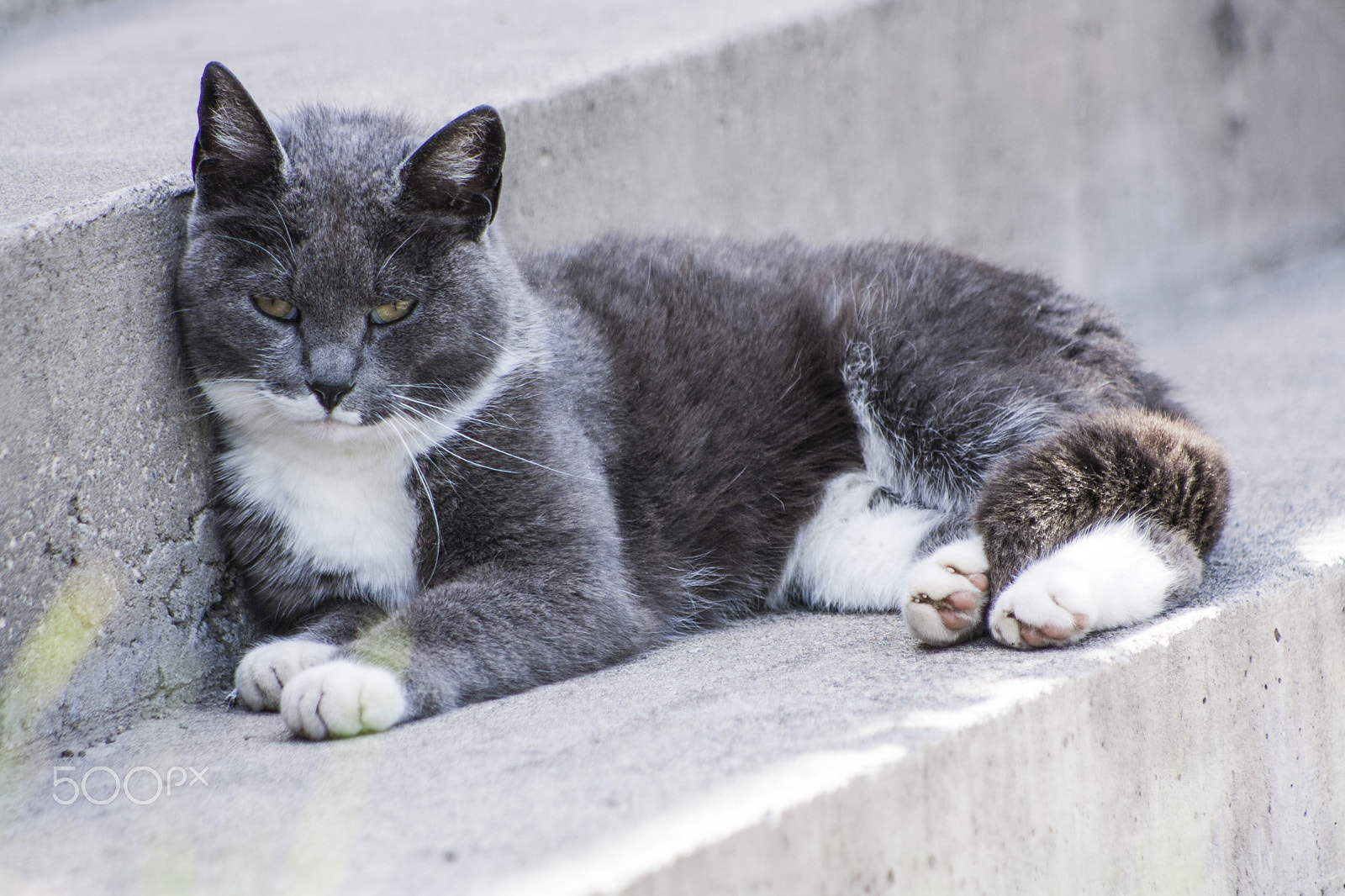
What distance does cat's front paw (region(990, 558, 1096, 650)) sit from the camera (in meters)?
2.23

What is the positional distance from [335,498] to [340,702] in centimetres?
60

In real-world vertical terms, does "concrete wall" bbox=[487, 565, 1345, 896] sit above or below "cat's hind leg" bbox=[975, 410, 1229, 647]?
below

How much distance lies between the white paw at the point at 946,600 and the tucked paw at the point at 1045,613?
0.25ft

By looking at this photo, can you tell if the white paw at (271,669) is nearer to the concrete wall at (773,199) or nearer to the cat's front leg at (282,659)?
the cat's front leg at (282,659)

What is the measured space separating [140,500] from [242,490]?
8.6 inches

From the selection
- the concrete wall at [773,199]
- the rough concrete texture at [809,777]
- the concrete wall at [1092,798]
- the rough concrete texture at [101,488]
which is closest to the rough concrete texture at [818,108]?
the concrete wall at [773,199]

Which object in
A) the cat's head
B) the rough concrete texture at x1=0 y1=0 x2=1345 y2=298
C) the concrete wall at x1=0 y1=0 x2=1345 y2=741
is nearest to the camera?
the concrete wall at x1=0 y1=0 x2=1345 y2=741

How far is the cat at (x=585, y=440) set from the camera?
7.71 feet

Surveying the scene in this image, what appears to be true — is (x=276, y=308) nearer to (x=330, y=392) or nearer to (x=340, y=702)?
(x=330, y=392)

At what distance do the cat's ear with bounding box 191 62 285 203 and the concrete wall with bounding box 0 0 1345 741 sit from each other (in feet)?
0.52

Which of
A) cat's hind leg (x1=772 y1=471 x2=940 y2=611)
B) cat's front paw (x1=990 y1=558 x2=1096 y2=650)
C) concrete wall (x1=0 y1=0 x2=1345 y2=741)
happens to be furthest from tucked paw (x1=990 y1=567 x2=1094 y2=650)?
concrete wall (x1=0 y1=0 x2=1345 y2=741)

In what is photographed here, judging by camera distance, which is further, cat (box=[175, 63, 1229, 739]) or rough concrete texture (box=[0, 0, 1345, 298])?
rough concrete texture (box=[0, 0, 1345, 298])

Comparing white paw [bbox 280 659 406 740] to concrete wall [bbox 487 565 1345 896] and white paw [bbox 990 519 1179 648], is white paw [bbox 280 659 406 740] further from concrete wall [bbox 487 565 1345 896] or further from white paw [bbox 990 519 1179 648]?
white paw [bbox 990 519 1179 648]

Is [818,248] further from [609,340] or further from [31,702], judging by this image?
[31,702]
